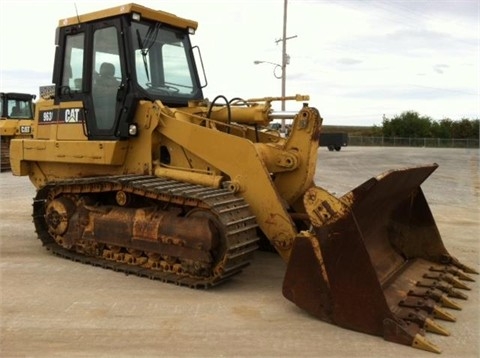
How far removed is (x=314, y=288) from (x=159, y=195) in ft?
6.99

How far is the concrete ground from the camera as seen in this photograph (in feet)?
13.4

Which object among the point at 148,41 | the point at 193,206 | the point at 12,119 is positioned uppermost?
the point at 148,41

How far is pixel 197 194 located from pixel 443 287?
2.67 m

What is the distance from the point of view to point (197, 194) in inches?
217

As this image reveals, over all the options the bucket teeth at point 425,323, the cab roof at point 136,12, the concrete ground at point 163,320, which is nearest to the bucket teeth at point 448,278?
the concrete ground at point 163,320

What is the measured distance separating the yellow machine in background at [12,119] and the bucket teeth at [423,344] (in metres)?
17.7

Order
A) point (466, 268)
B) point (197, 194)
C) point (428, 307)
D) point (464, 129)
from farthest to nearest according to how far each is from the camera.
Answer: point (464, 129), point (466, 268), point (197, 194), point (428, 307)

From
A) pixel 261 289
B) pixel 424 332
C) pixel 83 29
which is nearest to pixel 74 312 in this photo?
pixel 261 289

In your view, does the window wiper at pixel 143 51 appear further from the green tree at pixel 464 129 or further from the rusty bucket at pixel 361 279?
the green tree at pixel 464 129

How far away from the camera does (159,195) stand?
5883mm

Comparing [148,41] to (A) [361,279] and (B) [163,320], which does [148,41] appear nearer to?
(B) [163,320]

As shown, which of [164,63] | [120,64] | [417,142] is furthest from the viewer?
[417,142]

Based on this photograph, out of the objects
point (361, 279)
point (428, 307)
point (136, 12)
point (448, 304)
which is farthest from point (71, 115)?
point (448, 304)

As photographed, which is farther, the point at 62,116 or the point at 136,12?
the point at 62,116
